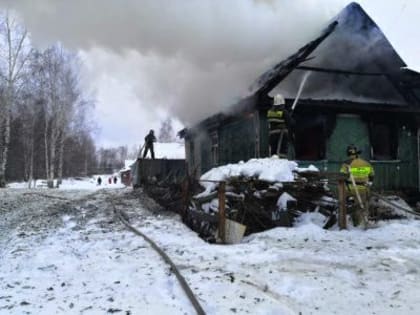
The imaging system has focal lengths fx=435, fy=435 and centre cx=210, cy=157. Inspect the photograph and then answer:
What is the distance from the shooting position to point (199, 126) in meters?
16.0

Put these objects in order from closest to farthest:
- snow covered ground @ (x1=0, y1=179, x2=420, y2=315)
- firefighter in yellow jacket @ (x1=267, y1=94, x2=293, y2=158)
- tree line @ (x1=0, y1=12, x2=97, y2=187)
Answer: snow covered ground @ (x1=0, y1=179, x2=420, y2=315) → firefighter in yellow jacket @ (x1=267, y1=94, x2=293, y2=158) → tree line @ (x1=0, y1=12, x2=97, y2=187)

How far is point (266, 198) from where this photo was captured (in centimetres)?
737

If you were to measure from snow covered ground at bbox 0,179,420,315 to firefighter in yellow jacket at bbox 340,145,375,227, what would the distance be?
0.37m

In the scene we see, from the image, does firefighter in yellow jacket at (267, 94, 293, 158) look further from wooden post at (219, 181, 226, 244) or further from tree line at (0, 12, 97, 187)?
tree line at (0, 12, 97, 187)

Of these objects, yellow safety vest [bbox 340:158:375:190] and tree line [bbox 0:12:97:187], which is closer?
yellow safety vest [bbox 340:158:375:190]

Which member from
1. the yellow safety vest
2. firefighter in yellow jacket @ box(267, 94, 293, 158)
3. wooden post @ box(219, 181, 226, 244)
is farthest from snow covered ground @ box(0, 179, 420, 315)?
firefighter in yellow jacket @ box(267, 94, 293, 158)

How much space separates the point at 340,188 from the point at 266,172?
4.15 feet

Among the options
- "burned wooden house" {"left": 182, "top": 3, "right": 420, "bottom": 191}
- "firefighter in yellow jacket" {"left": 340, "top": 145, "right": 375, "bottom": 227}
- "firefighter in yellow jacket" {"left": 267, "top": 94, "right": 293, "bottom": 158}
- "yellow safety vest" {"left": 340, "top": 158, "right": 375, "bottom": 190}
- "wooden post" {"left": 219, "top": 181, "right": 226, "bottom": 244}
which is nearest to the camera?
"wooden post" {"left": 219, "top": 181, "right": 226, "bottom": 244}

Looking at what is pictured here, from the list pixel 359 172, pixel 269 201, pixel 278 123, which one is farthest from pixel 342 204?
pixel 278 123

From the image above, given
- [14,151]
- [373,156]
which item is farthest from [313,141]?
[14,151]

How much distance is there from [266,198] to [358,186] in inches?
69.5

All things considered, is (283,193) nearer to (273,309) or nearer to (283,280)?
(283,280)

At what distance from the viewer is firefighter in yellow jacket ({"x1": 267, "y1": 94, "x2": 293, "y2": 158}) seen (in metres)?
9.41

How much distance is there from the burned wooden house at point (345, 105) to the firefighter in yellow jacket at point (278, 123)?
5.05 feet
